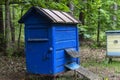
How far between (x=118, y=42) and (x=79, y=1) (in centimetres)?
353

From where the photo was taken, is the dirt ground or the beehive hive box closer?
the dirt ground

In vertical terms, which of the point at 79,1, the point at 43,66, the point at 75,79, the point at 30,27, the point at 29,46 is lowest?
the point at 75,79

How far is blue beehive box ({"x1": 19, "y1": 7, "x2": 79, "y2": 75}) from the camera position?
7.18 m

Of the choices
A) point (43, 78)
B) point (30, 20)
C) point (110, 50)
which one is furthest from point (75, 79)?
point (110, 50)

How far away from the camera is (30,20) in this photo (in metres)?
7.51

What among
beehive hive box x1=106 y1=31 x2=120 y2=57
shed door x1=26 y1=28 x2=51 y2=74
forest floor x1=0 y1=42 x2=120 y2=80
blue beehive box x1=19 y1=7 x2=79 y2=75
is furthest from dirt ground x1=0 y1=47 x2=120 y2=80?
beehive hive box x1=106 y1=31 x2=120 y2=57

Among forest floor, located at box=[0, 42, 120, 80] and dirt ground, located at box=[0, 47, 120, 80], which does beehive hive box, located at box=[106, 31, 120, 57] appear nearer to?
forest floor, located at box=[0, 42, 120, 80]

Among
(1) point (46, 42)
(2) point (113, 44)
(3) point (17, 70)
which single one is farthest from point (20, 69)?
(2) point (113, 44)

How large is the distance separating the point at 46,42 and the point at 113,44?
4803 mm

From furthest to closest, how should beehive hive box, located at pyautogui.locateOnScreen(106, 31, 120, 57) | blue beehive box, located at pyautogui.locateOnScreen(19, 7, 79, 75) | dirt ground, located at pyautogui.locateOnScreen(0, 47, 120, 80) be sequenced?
beehive hive box, located at pyautogui.locateOnScreen(106, 31, 120, 57)
dirt ground, located at pyautogui.locateOnScreen(0, 47, 120, 80)
blue beehive box, located at pyautogui.locateOnScreen(19, 7, 79, 75)

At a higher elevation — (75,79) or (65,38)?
(65,38)

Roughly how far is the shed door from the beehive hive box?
4639 millimetres

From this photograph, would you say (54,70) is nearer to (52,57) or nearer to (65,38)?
(52,57)

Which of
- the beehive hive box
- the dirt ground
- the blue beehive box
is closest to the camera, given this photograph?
the blue beehive box
